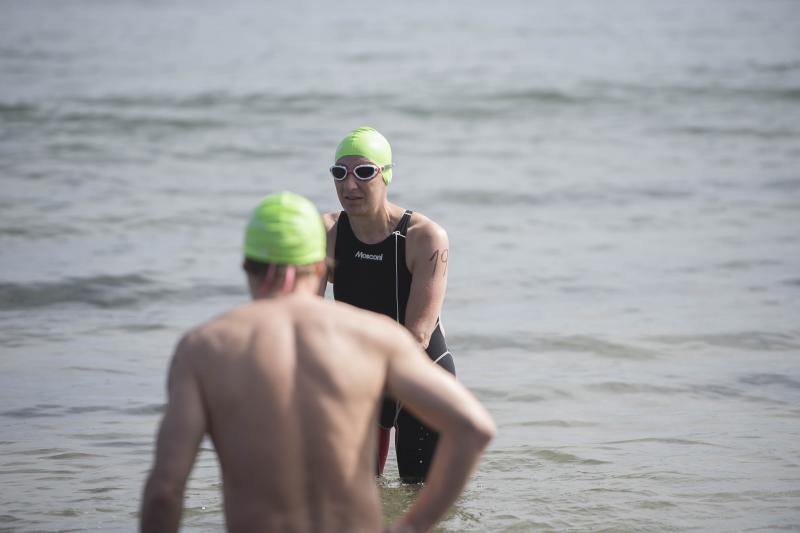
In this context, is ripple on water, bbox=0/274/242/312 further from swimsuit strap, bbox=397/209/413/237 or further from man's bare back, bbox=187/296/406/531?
man's bare back, bbox=187/296/406/531

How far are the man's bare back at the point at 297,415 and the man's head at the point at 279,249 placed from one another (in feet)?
0.25

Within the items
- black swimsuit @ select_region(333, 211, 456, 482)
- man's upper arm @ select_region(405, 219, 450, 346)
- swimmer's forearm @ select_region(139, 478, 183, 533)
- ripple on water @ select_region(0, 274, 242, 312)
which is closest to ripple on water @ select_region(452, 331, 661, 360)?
ripple on water @ select_region(0, 274, 242, 312)

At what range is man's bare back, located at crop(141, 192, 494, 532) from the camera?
3.09 m

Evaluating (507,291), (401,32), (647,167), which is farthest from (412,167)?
(401,32)

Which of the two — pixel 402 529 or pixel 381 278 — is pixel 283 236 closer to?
pixel 402 529

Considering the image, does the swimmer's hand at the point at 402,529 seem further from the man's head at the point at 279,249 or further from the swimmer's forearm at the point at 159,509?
the man's head at the point at 279,249

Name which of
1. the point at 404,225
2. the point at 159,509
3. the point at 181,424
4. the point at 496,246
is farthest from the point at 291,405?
the point at 496,246

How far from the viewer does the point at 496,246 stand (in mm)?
14734

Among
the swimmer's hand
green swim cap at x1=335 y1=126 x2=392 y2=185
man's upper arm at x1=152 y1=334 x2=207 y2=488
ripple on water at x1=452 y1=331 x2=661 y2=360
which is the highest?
green swim cap at x1=335 y1=126 x2=392 y2=185

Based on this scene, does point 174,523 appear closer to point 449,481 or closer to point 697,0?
Answer: point 449,481

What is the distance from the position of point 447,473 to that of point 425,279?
2545mm

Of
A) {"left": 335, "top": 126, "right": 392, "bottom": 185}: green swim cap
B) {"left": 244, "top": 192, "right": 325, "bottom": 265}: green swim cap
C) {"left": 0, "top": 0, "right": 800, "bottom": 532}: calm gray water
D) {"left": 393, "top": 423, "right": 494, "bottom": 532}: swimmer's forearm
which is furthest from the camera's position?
{"left": 0, "top": 0, "right": 800, "bottom": 532}: calm gray water

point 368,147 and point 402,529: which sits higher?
point 368,147

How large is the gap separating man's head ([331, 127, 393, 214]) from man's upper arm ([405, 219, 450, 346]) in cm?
29
